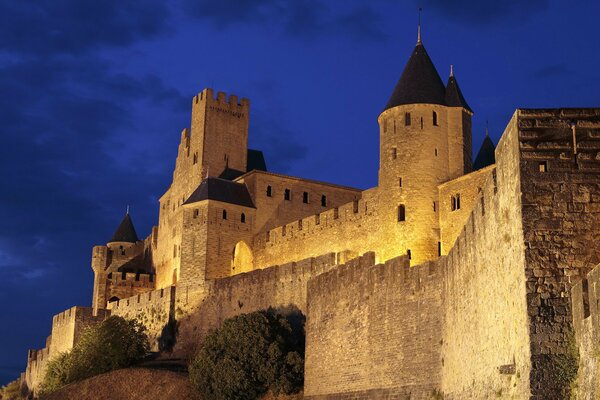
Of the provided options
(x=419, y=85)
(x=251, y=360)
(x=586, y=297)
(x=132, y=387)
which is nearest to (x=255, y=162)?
(x=419, y=85)

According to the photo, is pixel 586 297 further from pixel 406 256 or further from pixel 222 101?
pixel 222 101

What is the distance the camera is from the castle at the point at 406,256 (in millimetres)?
15805

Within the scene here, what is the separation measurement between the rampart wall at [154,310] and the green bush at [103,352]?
7.66 ft

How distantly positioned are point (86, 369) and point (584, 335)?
35998mm

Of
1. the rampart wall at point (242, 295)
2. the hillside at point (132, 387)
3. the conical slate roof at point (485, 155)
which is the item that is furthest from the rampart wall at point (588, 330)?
the conical slate roof at point (485, 155)

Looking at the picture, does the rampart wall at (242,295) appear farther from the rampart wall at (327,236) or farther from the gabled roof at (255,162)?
the gabled roof at (255,162)

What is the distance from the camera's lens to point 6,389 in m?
70.6

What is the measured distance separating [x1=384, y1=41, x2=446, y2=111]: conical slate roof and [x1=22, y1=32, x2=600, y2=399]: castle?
3.3 inches

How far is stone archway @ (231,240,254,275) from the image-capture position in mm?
52844

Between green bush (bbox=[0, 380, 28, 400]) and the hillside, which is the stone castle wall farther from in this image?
green bush (bbox=[0, 380, 28, 400])

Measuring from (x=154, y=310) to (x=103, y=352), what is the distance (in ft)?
22.7

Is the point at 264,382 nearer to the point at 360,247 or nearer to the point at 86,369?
the point at 360,247

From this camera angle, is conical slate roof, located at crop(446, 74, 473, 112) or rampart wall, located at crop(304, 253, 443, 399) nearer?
rampart wall, located at crop(304, 253, 443, 399)

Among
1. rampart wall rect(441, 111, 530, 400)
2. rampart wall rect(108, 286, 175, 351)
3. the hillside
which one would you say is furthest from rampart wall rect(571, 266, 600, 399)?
rampart wall rect(108, 286, 175, 351)
